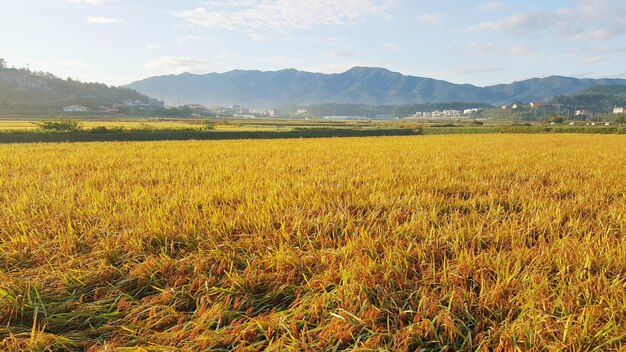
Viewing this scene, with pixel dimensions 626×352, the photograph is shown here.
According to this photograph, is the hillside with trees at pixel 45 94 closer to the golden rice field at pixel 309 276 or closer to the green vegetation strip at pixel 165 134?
the green vegetation strip at pixel 165 134

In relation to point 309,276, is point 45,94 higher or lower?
higher

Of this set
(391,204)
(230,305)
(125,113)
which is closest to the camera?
(230,305)

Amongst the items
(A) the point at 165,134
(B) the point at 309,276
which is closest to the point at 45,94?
(A) the point at 165,134

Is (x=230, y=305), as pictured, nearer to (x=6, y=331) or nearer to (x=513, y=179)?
(x=6, y=331)

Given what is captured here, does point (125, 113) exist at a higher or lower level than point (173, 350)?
higher

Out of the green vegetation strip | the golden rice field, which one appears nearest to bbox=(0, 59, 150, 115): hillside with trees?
the green vegetation strip

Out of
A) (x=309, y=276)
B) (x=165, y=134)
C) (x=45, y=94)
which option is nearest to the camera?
(x=309, y=276)

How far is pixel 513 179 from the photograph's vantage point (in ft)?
20.9

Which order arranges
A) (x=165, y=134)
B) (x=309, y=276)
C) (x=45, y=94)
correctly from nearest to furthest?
(x=309, y=276), (x=165, y=134), (x=45, y=94)

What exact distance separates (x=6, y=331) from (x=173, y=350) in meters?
0.97

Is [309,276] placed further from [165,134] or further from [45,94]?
[45,94]

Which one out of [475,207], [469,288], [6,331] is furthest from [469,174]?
[6,331]

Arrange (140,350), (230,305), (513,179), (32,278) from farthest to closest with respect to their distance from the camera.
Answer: (513,179)
(32,278)
(230,305)
(140,350)

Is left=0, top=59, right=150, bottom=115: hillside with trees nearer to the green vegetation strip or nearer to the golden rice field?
the green vegetation strip
